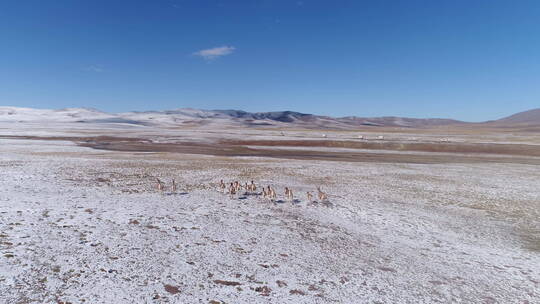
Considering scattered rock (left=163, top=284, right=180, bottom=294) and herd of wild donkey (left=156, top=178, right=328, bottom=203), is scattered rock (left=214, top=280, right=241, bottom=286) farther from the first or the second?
herd of wild donkey (left=156, top=178, right=328, bottom=203)

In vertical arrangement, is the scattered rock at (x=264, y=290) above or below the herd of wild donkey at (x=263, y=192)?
below

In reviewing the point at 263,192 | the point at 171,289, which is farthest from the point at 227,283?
the point at 263,192

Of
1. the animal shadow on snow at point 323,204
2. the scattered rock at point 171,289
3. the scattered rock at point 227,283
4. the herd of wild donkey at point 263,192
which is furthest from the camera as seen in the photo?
the herd of wild donkey at point 263,192

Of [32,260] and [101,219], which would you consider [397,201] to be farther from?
[32,260]

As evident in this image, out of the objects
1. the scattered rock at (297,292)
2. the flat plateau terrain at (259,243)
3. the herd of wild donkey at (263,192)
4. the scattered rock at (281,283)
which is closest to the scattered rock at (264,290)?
the flat plateau terrain at (259,243)

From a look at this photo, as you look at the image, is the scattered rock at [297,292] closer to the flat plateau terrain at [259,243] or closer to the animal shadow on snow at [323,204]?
the flat plateau terrain at [259,243]

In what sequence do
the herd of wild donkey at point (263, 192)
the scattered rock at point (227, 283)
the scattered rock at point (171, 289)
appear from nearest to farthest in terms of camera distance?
1. the scattered rock at point (171, 289)
2. the scattered rock at point (227, 283)
3. the herd of wild donkey at point (263, 192)

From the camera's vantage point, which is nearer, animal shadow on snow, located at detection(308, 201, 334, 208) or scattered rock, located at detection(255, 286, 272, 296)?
scattered rock, located at detection(255, 286, 272, 296)

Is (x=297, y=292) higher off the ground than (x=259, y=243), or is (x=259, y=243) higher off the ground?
(x=259, y=243)

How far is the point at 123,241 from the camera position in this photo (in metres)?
9.01

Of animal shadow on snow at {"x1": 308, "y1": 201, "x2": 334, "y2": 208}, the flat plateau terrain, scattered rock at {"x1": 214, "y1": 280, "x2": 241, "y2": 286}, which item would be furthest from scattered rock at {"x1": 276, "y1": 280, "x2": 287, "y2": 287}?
animal shadow on snow at {"x1": 308, "y1": 201, "x2": 334, "y2": 208}

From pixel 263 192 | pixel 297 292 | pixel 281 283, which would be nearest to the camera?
pixel 297 292

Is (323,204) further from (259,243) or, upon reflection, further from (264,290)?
(264,290)

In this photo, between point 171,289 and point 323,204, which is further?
point 323,204
